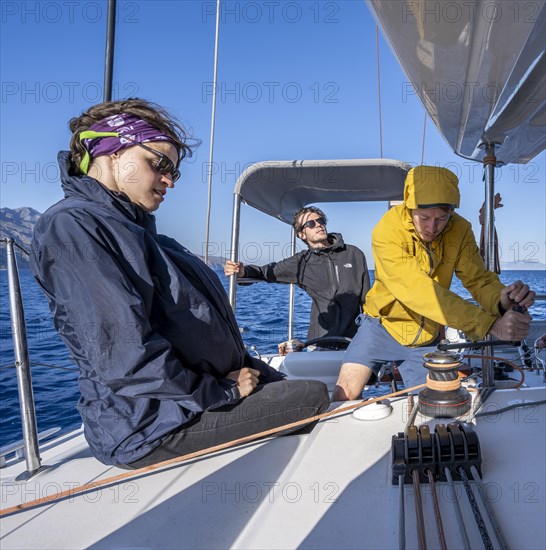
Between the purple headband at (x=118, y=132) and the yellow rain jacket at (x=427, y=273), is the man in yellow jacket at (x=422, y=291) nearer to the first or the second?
the yellow rain jacket at (x=427, y=273)

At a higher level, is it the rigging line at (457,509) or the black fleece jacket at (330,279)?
the black fleece jacket at (330,279)

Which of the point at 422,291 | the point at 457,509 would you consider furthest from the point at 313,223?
the point at 457,509

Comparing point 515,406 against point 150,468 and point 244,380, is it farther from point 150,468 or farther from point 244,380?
point 150,468

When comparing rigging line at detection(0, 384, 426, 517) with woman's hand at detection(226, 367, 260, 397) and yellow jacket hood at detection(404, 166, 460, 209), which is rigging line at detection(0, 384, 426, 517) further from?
yellow jacket hood at detection(404, 166, 460, 209)

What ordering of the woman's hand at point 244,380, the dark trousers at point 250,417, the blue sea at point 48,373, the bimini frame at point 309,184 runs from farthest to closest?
1. the blue sea at point 48,373
2. the bimini frame at point 309,184
3. the woman's hand at point 244,380
4. the dark trousers at point 250,417

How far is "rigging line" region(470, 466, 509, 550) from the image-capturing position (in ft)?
3.39

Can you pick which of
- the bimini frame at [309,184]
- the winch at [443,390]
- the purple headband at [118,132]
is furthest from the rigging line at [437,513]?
the bimini frame at [309,184]

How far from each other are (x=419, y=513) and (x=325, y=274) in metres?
2.82

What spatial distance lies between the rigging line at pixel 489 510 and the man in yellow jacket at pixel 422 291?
77cm

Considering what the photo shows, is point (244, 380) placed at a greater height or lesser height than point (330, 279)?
lesser

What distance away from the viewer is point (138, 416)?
154 cm

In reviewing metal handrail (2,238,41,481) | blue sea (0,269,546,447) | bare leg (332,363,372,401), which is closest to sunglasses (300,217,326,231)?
blue sea (0,269,546,447)

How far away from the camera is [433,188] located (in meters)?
2.15

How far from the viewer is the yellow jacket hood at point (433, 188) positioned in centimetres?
215
